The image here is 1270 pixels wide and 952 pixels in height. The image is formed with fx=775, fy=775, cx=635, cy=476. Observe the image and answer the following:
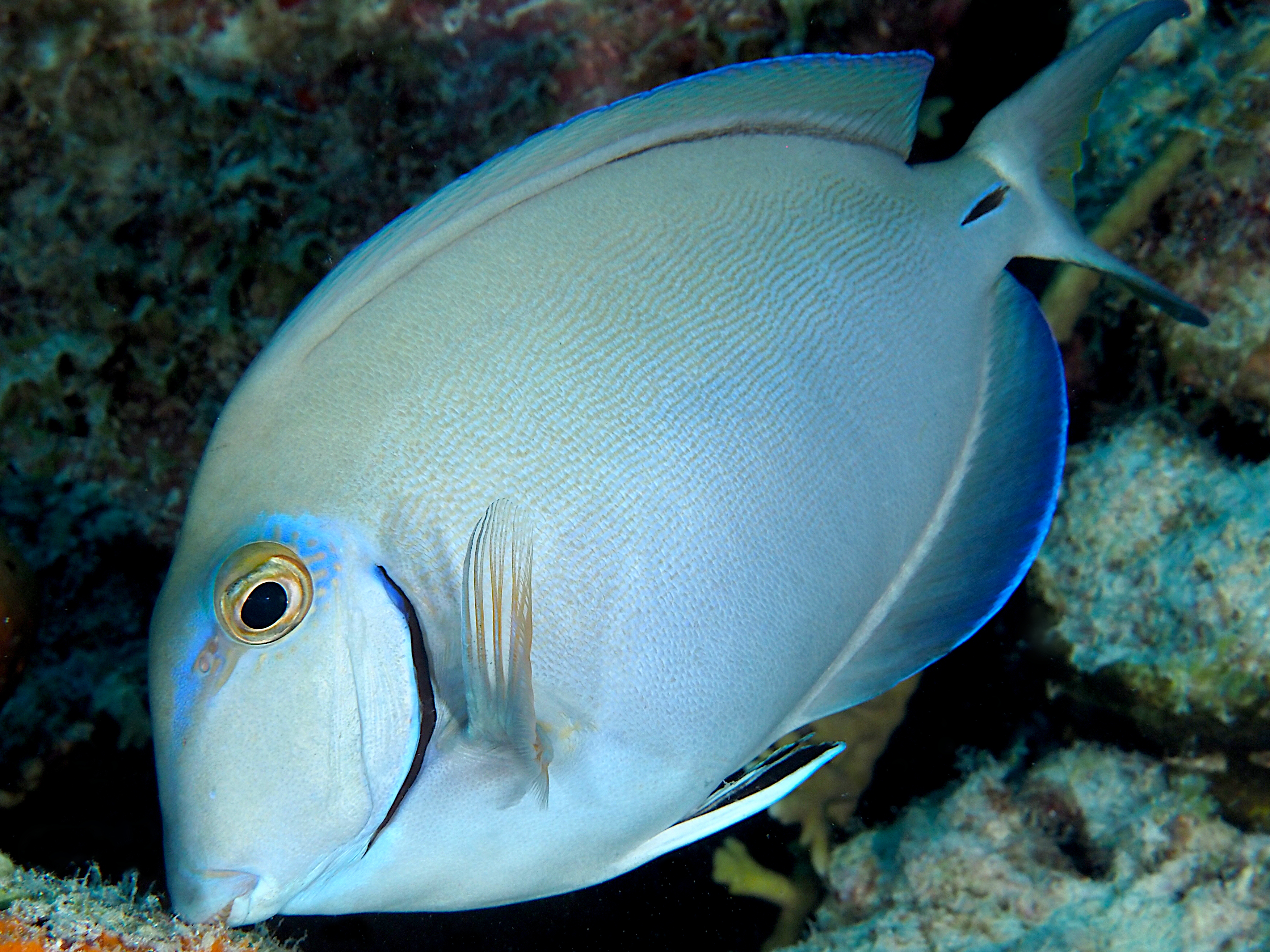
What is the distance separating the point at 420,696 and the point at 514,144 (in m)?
2.16

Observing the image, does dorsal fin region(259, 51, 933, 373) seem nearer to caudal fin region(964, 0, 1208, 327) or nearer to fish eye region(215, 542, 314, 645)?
caudal fin region(964, 0, 1208, 327)

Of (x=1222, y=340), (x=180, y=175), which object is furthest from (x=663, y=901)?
(x=180, y=175)

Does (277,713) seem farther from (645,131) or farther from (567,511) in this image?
(645,131)

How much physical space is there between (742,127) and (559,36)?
1519 mm

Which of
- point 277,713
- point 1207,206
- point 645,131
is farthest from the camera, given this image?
point 1207,206

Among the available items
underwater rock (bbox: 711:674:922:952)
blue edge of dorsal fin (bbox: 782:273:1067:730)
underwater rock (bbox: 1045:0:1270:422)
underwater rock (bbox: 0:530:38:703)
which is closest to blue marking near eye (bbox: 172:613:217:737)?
blue edge of dorsal fin (bbox: 782:273:1067:730)

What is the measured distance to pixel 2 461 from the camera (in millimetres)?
2781

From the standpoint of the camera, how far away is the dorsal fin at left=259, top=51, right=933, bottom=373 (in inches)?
47.2

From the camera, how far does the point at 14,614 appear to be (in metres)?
2.12

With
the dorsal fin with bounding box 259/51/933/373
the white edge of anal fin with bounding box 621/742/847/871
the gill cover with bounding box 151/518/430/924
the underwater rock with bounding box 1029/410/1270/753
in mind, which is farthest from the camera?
the underwater rock with bounding box 1029/410/1270/753

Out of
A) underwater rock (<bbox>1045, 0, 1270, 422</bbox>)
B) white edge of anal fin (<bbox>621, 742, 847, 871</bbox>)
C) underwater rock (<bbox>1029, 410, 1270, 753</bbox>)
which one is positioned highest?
white edge of anal fin (<bbox>621, 742, 847, 871</bbox>)

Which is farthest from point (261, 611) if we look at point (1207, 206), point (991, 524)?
point (1207, 206)

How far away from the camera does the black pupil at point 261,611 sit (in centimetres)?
103

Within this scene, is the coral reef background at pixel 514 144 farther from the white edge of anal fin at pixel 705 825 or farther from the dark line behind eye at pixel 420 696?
the dark line behind eye at pixel 420 696
